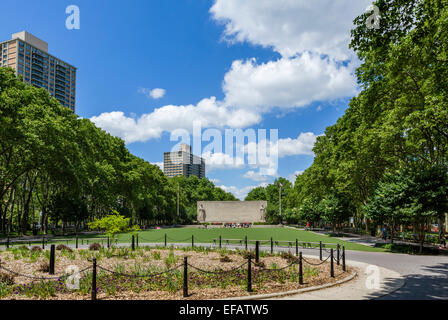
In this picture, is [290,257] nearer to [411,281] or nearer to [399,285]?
[411,281]

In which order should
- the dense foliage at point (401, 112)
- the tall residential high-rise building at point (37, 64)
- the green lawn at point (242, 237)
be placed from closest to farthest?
the dense foliage at point (401, 112)
the green lawn at point (242, 237)
the tall residential high-rise building at point (37, 64)

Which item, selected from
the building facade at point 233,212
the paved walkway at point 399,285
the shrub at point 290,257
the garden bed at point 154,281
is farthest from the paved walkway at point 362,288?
the building facade at point 233,212

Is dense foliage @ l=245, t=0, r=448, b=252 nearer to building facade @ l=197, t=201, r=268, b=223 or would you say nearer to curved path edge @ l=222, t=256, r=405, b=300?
curved path edge @ l=222, t=256, r=405, b=300

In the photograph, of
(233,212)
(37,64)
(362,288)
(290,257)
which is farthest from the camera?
(37,64)

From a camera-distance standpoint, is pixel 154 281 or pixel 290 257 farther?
pixel 290 257

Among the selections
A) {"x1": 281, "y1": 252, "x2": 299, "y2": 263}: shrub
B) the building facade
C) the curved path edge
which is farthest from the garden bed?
the building facade

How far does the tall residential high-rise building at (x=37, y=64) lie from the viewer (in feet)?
401

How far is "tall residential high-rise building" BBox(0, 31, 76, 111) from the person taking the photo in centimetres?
12219

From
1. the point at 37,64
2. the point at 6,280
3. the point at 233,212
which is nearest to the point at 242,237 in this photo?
the point at 6,280

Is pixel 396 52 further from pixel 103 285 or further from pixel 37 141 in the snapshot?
pixel 37 141

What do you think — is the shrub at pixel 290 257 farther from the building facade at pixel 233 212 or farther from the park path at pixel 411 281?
the building facade at pixel 233 212

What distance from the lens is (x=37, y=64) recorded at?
129500 mm
